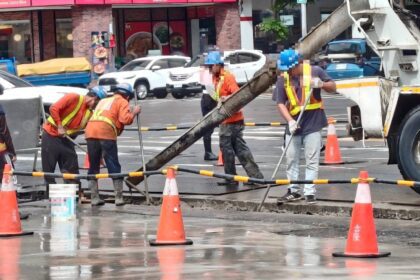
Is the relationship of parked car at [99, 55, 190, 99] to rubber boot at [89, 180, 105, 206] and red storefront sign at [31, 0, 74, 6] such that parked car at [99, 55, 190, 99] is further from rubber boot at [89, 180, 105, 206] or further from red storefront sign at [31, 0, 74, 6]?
rubber boot at [89, 180, 105, 206]

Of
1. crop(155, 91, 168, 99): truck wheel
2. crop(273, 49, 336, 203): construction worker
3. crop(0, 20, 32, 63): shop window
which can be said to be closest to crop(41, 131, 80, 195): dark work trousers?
crop(273, 49, 336, 203): construction worker

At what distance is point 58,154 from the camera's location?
1702cm

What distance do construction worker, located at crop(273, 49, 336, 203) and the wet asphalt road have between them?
0.54 metres

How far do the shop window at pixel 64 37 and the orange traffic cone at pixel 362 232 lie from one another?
1834 inches

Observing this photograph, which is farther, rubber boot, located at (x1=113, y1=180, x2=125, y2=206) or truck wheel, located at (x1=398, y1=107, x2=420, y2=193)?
rubber boot, located at (x1=113, y1=180, x2=125, y2=206)

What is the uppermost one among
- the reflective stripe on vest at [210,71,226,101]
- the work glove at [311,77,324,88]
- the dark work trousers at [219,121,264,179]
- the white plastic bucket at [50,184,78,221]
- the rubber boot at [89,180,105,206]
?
the work glove at [311,77,324,88]

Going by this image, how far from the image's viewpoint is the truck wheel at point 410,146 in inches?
573

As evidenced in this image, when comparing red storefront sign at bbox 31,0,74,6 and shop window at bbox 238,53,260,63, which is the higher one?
red storefront sign at bbox 31,0,74,6

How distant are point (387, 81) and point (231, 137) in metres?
3.06

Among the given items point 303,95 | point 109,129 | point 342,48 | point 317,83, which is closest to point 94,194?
point 109,129

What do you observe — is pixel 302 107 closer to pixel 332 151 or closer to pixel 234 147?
pixel 234 147

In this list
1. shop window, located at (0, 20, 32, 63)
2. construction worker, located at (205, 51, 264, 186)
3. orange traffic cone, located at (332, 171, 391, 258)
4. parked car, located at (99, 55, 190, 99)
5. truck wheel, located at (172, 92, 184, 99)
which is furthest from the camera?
shop window, located at (0, 20, 32, 63)

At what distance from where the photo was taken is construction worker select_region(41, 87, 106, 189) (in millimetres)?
16859

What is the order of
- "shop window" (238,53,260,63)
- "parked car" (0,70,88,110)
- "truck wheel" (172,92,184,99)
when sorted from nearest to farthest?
1. "parked car" (0,70,88,110)
2. "truck wheel" (172,92,184,99)
3. "shop window" (238,53,260,63)
